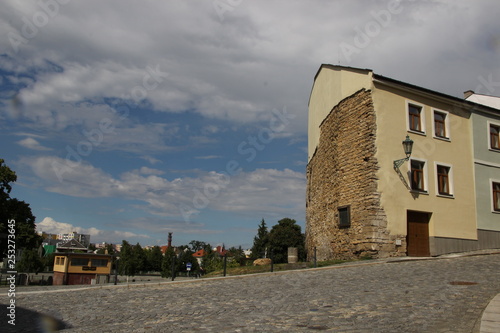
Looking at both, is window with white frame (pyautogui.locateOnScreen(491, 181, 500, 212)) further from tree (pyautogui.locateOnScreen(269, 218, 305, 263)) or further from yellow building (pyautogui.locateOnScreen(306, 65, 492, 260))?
tree (pyautogui.locateOnScreen(269, 218, 305, 263))

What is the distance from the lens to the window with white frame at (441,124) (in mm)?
22062

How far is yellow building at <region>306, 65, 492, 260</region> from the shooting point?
19500 mm

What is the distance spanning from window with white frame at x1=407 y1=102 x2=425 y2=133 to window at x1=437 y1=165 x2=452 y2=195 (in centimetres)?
231

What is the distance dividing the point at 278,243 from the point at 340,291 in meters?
37.2

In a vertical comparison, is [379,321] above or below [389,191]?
below

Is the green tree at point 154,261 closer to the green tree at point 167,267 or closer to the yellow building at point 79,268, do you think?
the green tree at point 167,267

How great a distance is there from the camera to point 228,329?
24.3 feet

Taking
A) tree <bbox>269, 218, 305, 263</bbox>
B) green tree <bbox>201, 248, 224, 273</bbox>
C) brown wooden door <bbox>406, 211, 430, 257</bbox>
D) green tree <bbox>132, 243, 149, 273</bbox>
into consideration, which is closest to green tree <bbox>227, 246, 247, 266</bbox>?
green tree <bbox>201, 248, 224, 273</bbox>

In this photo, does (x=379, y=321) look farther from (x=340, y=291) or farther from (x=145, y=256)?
(x=145, y=256)

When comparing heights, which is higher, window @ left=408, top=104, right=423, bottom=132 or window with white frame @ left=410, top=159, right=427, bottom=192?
window @ left=408, top=104, right=423, bottom=132

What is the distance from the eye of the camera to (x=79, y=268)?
45781 mm

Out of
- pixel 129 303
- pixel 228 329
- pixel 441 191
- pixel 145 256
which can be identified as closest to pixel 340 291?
pixel 228 329

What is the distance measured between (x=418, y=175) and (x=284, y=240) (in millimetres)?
28575

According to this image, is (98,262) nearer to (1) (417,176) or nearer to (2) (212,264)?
(2) (212,264)
